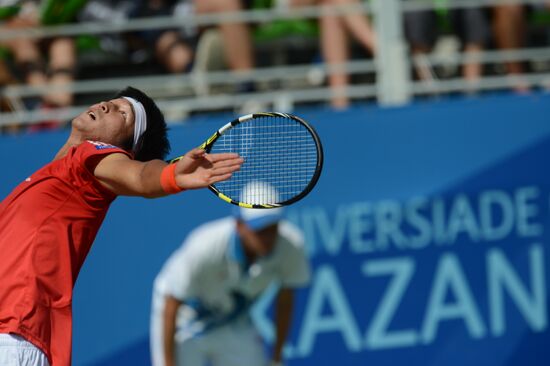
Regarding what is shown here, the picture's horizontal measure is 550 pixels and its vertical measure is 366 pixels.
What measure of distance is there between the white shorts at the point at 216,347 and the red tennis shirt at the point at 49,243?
2.58 meters

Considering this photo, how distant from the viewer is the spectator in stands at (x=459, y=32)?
6.88 metres

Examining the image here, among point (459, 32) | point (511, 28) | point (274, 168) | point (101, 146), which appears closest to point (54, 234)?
point (101, 146)

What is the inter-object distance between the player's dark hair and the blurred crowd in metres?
2.87

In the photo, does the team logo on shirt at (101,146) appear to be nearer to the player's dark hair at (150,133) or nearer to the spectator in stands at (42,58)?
the player's dark hair at (150,133)

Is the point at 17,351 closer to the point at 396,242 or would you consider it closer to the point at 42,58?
the point at 396,242

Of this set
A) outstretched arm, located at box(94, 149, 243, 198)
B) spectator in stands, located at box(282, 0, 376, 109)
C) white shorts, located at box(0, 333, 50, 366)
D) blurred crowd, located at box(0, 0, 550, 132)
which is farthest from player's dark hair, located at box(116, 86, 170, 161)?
spectator in stands, located at box(282, 0, 376, 109)

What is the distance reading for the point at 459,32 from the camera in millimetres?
6965

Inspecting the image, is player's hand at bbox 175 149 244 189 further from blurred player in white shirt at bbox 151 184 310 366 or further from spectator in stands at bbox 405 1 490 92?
spectator in stands at bbox 405 1 490 92

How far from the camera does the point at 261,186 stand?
3.90m

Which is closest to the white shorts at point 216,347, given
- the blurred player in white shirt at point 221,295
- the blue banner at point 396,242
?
the blurred player in white shirt at point 221,295

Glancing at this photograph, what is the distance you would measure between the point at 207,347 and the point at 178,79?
A: 5.26 feet

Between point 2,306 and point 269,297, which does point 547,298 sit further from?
point 2,306

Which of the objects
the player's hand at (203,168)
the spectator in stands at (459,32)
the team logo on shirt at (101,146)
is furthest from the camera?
the spectator in stands at (459,32)

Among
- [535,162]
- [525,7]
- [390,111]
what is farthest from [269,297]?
[525,7]
